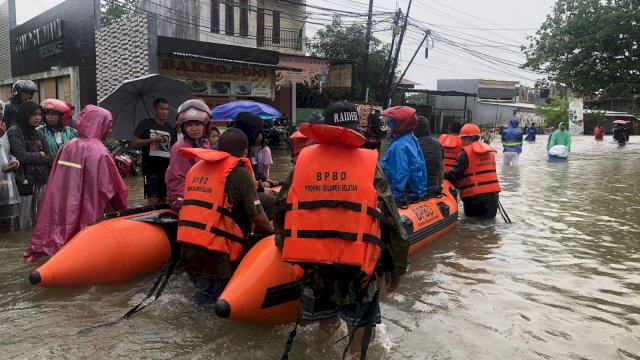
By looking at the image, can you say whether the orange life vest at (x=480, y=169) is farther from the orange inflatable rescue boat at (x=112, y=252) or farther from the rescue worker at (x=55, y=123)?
the rescue worker at (x=55, y=123)

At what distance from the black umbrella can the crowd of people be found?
22.0 inches

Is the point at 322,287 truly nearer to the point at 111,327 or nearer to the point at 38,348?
the point at 111,327

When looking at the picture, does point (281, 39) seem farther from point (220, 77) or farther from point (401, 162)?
point (401, 162)

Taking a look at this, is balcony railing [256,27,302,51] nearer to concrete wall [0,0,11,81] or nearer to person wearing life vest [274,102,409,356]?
concrete wall [0,0,11,81]

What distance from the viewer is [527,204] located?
9.17 metres

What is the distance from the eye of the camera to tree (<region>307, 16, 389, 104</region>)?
25.6m

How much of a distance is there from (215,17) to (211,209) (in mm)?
18854

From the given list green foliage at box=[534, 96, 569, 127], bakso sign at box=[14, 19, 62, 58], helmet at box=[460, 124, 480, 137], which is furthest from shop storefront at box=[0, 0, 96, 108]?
green foliage at box=[534, 96, 569, 127]

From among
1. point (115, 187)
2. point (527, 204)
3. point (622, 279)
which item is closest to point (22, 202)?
point (115, 187)

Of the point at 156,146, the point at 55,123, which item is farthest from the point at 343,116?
the point at 55,123

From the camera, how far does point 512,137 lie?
14500 millimetres

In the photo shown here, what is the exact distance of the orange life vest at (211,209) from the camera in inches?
131

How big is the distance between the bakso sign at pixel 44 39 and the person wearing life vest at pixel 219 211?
1577cm

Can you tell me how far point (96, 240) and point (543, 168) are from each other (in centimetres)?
1414
